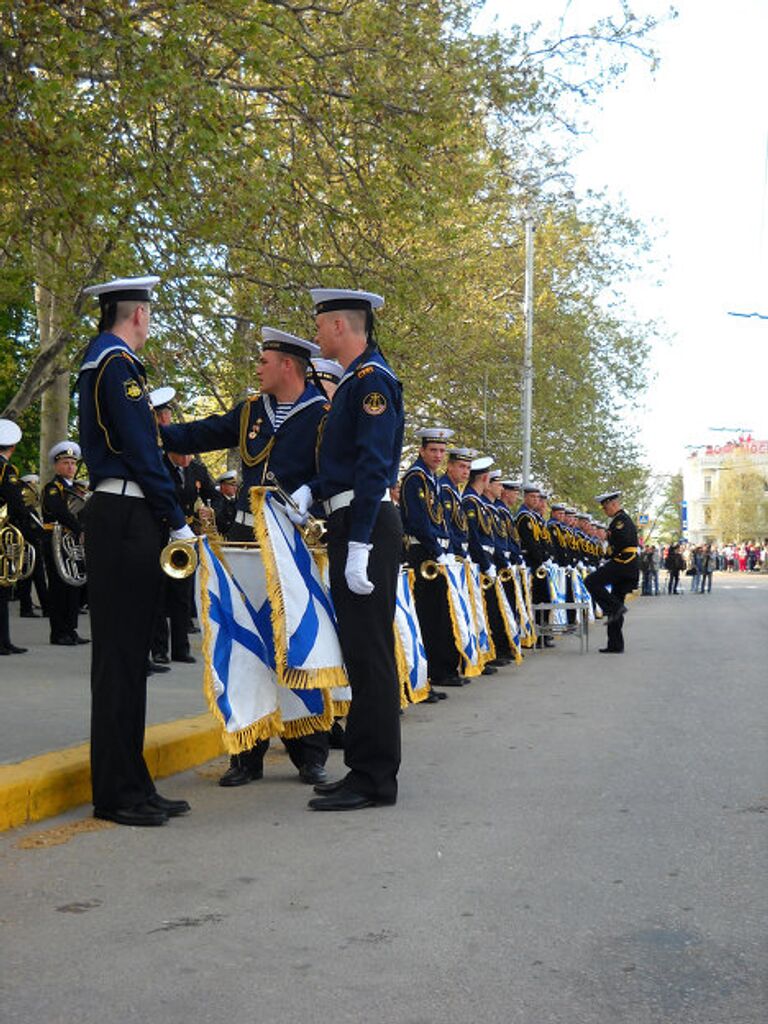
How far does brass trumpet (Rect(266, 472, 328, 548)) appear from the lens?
6875 millimetres

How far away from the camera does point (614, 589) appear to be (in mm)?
17938

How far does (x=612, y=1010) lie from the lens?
371cm

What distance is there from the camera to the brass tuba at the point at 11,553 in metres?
13.4

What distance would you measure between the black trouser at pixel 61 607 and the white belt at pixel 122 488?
29.4 feet

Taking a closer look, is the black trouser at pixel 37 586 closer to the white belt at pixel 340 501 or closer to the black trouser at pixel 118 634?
the white belt at pixel 340 501

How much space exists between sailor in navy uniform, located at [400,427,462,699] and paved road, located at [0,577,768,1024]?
13.9ft

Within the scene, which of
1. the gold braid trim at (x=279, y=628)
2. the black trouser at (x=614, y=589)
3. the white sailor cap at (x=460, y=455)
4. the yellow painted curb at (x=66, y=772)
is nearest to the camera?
the yellow painted curb at (x=66, y=772)

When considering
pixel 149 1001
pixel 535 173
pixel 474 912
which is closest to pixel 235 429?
pixel 474 912

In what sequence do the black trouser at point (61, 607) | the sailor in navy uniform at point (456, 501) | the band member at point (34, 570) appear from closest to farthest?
the sailor in navy uniform at point (456, 501)
the black trouser at point (61, 607)
the band member at point (34, 570)

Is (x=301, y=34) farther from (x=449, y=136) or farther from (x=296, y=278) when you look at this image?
(x=296, y=278)

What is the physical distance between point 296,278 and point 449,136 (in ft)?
8.70

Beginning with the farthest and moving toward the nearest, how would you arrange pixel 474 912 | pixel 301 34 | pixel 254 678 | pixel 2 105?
1. pixel 301 34
2. pixel 2 105
3. pixel 254 678
4. pixel 474 912

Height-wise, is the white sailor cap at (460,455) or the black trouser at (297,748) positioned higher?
the white sailor cap at (460,455)

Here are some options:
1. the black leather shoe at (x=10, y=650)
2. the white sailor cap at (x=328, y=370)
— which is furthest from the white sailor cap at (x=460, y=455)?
the white sailor cap at (x=328, y=370)
